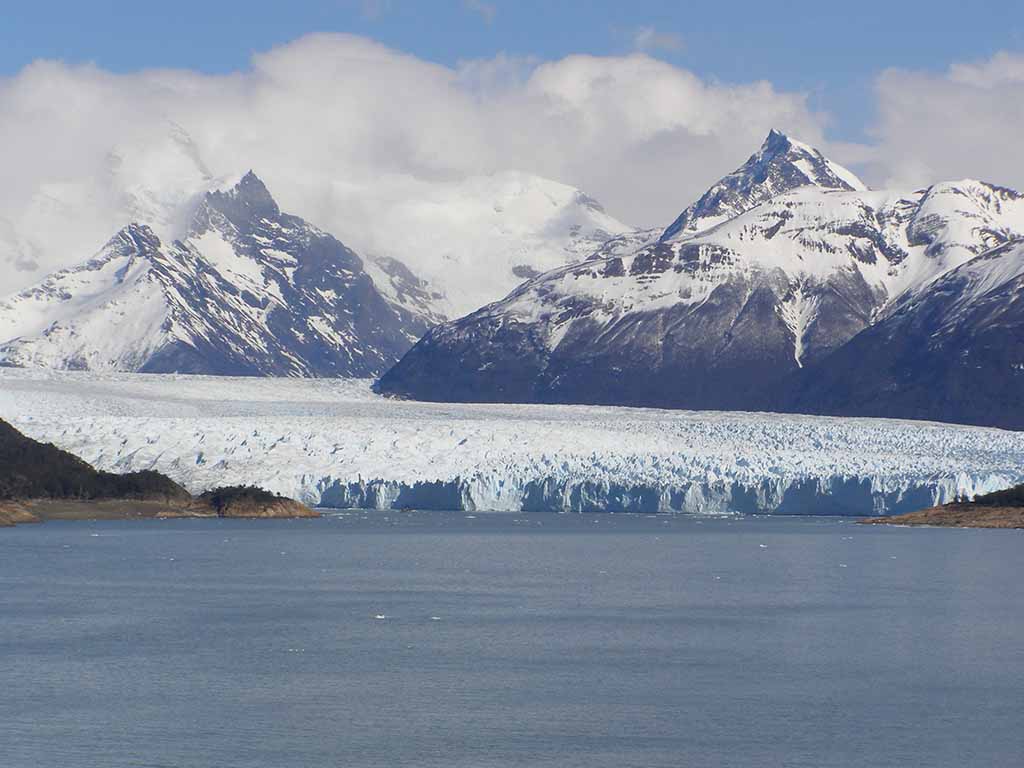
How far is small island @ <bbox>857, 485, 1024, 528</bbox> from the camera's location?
81438mm

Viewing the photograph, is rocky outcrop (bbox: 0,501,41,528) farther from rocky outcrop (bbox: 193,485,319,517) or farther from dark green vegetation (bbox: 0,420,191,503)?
rocky outcrop (bbox: 193,485,319,517)

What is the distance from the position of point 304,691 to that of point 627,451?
56.9 m

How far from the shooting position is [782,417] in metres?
105

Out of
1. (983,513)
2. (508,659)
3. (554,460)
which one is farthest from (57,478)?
(508,659)

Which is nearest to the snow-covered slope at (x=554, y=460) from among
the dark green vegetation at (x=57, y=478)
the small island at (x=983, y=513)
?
the small island at (x=983, y=513)

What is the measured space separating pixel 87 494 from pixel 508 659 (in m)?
52.4

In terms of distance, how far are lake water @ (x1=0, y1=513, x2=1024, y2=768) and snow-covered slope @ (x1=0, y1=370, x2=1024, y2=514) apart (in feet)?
69.3

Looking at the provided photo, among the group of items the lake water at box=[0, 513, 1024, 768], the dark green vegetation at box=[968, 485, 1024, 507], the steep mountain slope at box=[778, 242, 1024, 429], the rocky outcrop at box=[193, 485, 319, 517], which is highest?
the steep mountain slope at box=[778, 242, 1024, 429]

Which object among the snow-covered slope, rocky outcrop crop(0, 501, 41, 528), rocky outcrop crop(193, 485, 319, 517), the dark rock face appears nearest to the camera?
rocky outcrop crop(0, 501, 41, 528)

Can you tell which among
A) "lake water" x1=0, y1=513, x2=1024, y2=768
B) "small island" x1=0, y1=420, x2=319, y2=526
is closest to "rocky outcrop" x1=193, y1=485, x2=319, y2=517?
"small island" x1=0, y1=420, x2=319, y2=526

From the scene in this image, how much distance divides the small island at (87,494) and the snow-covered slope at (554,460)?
1.28 m

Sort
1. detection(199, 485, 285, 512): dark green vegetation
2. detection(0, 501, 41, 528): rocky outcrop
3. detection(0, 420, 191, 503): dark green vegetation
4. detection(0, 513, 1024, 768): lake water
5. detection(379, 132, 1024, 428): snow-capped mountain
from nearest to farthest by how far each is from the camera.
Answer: detection(0, 513, 1024, 768): lake water → detection(0, 420, 191, 503): dark green vegetation → detection(0, 501, 41, 528): rocky outcrop → detection(199, 485, 285, 512): dark green vegetation → detection(379, 132, 1024, 428): snow-capped mountain

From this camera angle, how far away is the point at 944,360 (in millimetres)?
170500

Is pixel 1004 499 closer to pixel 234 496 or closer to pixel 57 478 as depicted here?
pixel 234 496
